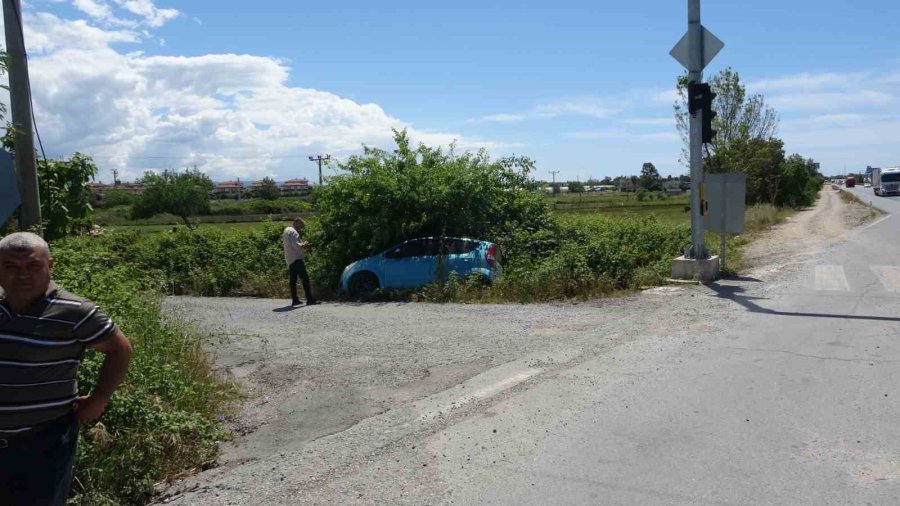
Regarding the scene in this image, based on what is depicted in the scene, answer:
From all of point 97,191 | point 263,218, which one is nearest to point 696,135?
point 263,218

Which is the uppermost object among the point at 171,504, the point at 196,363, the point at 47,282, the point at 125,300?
the point at 47,282

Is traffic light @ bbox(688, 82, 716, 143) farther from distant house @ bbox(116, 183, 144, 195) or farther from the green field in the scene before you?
distant house @ bbox(116, 183, 144, 195)

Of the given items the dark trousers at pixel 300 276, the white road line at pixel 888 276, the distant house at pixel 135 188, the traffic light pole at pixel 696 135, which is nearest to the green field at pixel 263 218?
the traffic light pole at pixel 696 135

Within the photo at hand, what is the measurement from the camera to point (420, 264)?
15.1 meters

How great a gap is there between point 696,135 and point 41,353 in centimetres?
1246

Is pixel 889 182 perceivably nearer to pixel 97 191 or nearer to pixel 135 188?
pixel 97 191

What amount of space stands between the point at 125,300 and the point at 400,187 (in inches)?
389

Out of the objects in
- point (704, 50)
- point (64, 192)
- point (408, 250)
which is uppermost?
point (704, 50)

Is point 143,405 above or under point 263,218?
under

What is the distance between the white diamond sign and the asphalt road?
198 inches

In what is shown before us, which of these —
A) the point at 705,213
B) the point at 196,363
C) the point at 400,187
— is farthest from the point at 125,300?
the point at 705,213

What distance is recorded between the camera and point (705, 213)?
46.6 ft

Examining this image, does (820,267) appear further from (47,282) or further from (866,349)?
(47,282)

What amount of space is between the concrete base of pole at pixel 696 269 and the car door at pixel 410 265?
15.9ft
